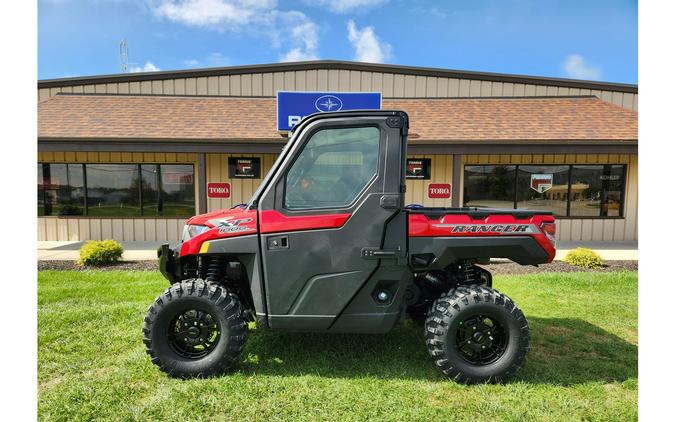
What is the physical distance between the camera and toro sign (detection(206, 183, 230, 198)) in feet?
35.2

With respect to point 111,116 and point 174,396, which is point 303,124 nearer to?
point 174,396

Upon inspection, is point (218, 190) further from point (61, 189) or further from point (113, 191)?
point (61, 189)

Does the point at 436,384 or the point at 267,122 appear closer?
the point at 436,384

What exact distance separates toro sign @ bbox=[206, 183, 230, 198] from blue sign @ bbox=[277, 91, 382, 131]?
2.78 meters

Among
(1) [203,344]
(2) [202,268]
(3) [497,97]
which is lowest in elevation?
(1) [203,344]

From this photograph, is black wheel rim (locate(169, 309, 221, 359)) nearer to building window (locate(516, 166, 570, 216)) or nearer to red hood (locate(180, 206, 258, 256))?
red hood (locate(180, 206, 258, 256))

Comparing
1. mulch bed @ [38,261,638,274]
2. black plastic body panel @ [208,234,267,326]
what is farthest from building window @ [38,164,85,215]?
black plastic body panel @ [208,234,267,326]

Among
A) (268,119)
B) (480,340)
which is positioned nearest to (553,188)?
(268,119)

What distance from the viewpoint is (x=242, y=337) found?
288 cm

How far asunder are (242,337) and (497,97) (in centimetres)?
1330

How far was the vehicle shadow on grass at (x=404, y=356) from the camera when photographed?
3.00 meters

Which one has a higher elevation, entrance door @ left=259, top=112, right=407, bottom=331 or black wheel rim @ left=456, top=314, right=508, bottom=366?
entrance door @ left=259, top=112, right=407, bottom=331

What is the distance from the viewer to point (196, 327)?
2.93 meters

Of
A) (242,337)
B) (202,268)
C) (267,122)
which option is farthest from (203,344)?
(267,122)
